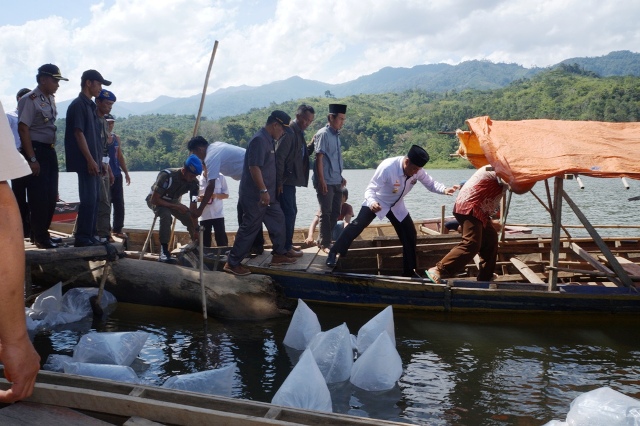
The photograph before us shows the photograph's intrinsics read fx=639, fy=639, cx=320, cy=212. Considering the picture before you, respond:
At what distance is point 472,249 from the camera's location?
7973 mm

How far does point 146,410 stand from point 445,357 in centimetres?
496

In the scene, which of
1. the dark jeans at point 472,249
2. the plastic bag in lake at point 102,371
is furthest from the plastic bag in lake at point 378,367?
A: the dark jeans at point 472,249

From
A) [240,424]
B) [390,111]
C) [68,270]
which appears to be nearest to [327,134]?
[68,270]

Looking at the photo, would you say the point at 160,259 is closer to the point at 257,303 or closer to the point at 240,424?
the point at 257,303

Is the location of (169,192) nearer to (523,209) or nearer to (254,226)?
(254,226)

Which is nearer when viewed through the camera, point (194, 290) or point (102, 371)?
point (102, 371)

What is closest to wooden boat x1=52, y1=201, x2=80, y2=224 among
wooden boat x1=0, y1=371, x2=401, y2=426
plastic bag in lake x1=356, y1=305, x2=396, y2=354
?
plastic bag in lake x1=356, y1=305, x2=396, y2=354

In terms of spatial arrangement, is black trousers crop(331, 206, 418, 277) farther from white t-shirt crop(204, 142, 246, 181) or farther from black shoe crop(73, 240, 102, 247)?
black shoe crop(73, 240, 102, 247)

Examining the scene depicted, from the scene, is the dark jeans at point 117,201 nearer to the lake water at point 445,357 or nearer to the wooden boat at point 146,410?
the lake water at point 445,357

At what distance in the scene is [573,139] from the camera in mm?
7570

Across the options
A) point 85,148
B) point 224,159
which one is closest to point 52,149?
point 85,148

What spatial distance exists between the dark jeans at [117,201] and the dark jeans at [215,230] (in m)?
1.66

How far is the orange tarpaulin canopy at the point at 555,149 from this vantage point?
700 centimetres

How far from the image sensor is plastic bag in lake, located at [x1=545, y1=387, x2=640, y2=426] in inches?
143
